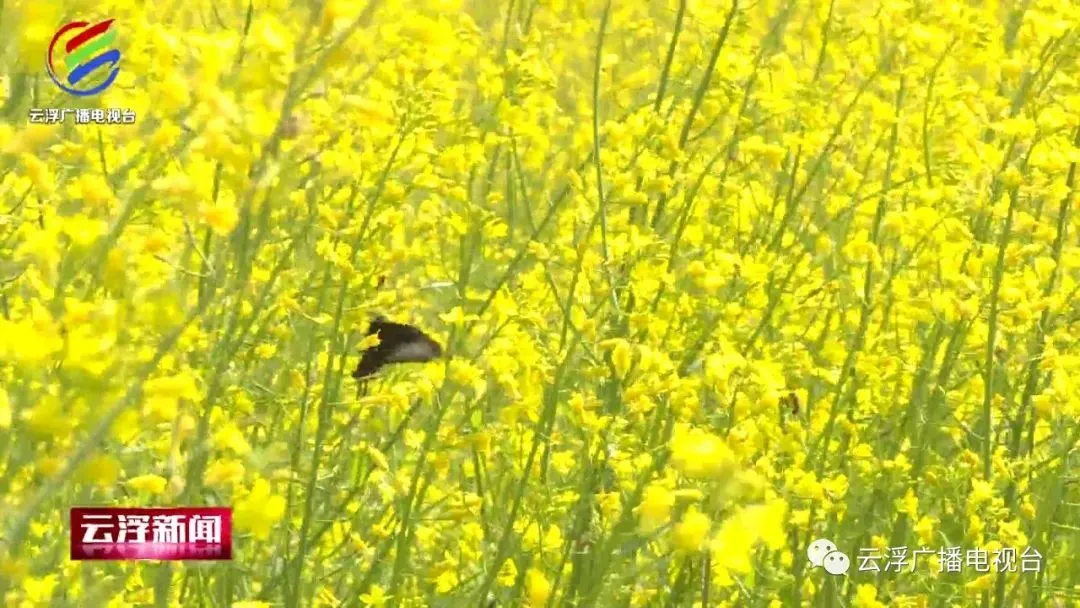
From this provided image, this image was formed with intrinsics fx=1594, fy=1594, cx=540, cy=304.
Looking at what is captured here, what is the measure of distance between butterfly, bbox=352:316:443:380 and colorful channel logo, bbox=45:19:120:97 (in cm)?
68

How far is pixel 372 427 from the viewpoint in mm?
2848

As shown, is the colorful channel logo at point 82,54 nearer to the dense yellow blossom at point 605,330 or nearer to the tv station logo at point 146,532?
the dense yellow blossom at point 605,330

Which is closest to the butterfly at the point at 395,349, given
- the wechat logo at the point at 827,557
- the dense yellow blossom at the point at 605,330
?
the dense yellow blossom at the point at 605,330

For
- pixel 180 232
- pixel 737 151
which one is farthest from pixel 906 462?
pixel 180 232

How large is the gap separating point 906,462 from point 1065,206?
0.56 m

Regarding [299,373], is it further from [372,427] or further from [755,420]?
[755,420]

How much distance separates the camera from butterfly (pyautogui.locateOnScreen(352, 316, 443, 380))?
2836 millimetres

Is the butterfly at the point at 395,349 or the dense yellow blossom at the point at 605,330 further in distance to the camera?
the butterfly at the point at 395,349

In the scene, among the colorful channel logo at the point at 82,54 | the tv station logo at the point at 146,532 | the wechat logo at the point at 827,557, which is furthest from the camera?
the wechat logo at the point at 827,557

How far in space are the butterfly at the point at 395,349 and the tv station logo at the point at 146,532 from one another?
775mm

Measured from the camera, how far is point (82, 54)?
7.54 feet

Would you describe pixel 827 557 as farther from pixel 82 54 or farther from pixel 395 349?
pixel 82 54

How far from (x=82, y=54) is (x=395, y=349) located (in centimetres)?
84

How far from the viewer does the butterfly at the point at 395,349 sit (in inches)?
112
